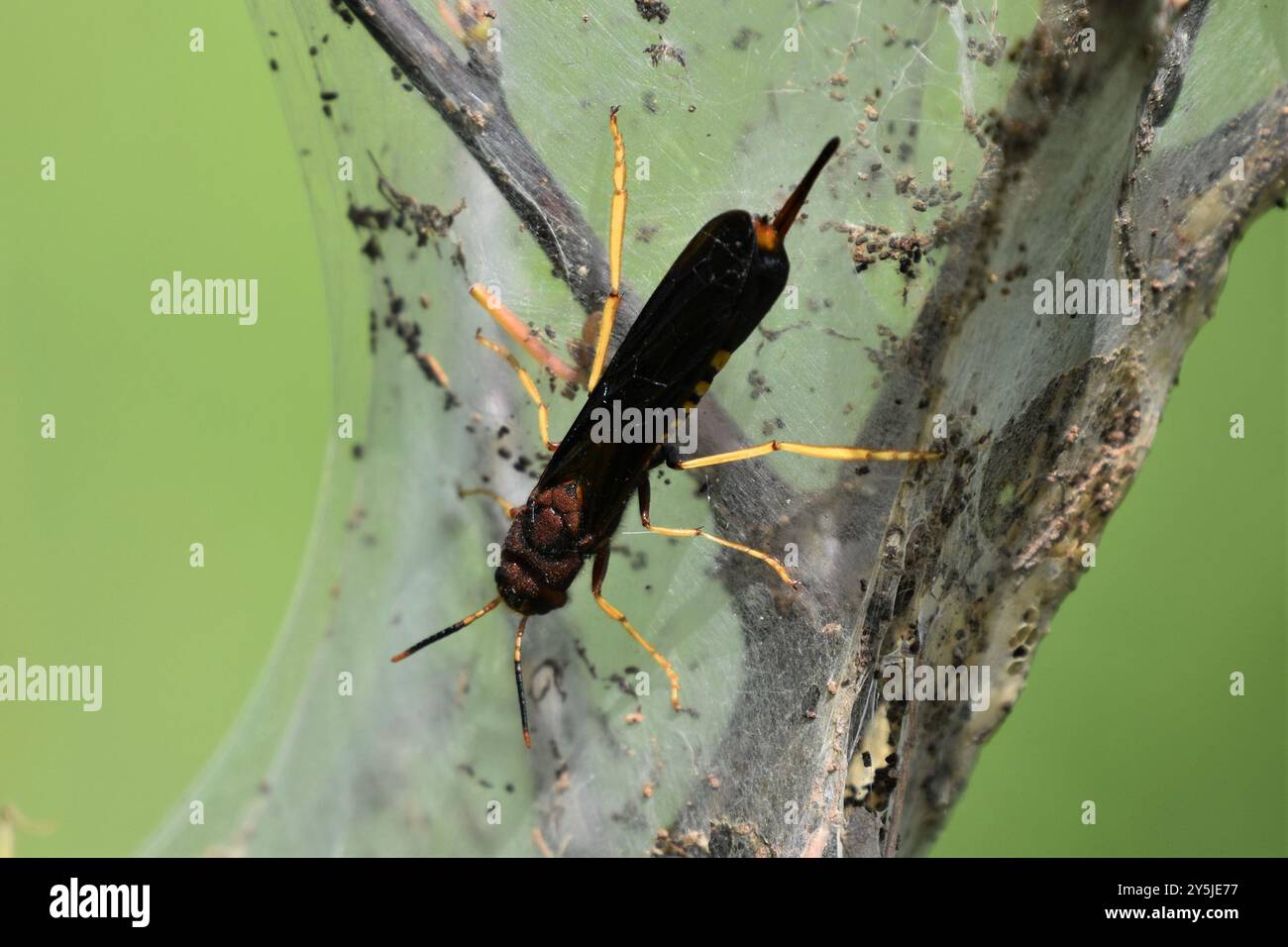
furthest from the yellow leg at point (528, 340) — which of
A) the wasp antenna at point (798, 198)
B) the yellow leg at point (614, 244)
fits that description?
the wasp antenna at point (798, 198)

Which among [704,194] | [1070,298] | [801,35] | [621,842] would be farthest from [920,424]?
[621,842]

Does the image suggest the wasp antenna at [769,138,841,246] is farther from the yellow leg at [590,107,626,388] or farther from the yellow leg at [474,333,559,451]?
the yellow leg at [474,333,559,451]

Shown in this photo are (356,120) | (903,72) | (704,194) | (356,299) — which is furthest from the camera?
(356,299)

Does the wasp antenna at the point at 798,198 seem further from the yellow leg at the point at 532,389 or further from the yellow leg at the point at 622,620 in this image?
the yellow leg at the point at 622,620

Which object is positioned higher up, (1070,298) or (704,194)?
(704,194)

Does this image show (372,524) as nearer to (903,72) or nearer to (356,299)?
Result: (356,299)

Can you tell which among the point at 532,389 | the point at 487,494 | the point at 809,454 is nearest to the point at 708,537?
the point at 809,454

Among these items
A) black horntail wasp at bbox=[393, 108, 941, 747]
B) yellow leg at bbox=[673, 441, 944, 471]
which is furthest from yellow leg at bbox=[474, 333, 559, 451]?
yellow leg at bbox=[673, 441, 944, 471]

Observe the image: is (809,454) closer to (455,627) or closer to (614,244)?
(614,244)
